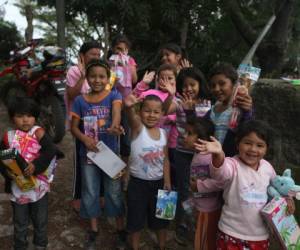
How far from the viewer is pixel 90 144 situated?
2617 millimetres

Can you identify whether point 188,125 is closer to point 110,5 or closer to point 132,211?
point 132,211

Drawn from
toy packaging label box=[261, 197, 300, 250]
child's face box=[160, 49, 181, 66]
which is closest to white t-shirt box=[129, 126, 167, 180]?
toy packaging label box=[261, 197, 300, 250]

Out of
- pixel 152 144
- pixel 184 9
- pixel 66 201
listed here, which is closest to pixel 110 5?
pixel 184 9

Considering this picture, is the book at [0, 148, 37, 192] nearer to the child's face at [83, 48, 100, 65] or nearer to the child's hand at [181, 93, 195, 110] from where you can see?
the child's face at [83, 48, 100, 65]

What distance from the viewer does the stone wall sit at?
9.68 ft

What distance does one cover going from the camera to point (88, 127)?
104 inches

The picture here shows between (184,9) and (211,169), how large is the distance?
5825 millimetres

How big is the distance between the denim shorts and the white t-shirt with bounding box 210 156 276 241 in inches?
40.5

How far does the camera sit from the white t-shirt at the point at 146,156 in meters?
2.54

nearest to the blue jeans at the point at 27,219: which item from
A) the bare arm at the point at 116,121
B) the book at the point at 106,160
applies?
the book at the point at 106,160

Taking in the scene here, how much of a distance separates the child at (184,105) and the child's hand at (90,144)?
23.9 inches

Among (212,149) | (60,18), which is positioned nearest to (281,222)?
(212,149)

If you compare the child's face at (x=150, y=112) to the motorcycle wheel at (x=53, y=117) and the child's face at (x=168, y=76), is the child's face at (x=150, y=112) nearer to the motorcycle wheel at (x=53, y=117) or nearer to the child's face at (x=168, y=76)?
the child's face at (x=168, y=76)

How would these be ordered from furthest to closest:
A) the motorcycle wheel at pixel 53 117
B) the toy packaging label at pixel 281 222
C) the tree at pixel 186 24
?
the tree at pixel 186 24 → the motorcycle wheel at pixel 53 117 → the toy packaging label at pixel 281 222
